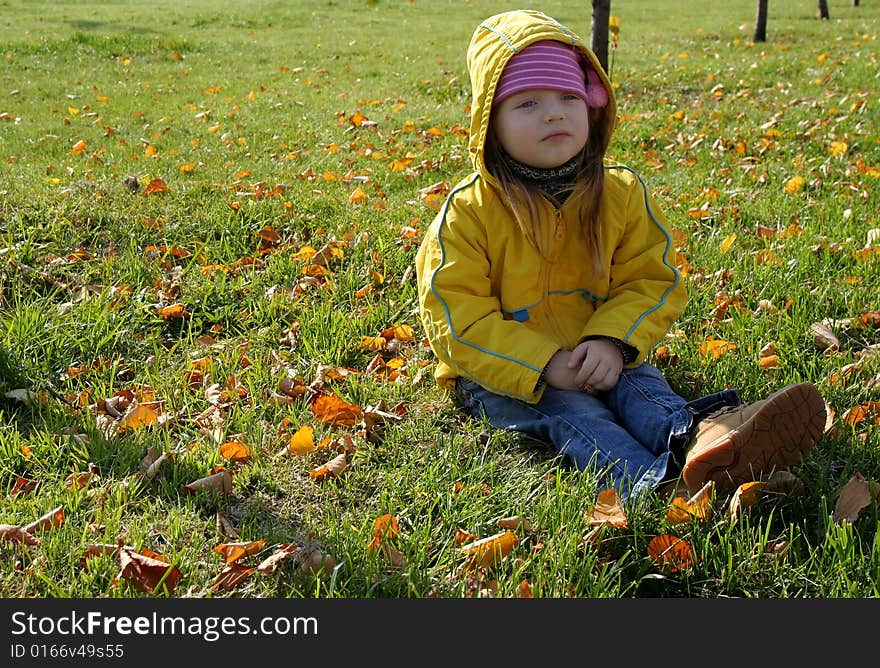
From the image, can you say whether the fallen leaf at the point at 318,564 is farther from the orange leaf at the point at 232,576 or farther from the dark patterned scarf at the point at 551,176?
the dark patterned scarf at the point at 551,176

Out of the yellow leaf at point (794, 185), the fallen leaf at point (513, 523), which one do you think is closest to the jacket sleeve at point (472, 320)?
the fallen leaf at point (513, 523)

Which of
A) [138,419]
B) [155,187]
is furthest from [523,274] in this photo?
[155,187]

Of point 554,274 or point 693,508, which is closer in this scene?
point 693,508

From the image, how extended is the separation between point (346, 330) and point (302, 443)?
869mm

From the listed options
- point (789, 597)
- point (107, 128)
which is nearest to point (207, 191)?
point (107, 128)

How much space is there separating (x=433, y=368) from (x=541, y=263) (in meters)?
0.62

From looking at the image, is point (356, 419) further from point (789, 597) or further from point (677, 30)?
point (677, 30)

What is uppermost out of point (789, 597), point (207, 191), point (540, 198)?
point (540, 198)

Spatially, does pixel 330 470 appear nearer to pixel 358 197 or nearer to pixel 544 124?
pixel 544 124

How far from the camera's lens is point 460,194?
2746 mm

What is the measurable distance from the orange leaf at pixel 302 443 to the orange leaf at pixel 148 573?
0.66 meters

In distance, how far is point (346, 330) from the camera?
3.38m

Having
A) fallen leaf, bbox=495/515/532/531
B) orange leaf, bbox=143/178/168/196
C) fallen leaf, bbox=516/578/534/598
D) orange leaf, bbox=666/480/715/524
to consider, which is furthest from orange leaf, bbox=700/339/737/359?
orange leaf, bbox=143/178/168/196

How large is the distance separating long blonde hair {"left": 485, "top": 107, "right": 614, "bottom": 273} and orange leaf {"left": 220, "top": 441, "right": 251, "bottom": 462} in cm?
113
